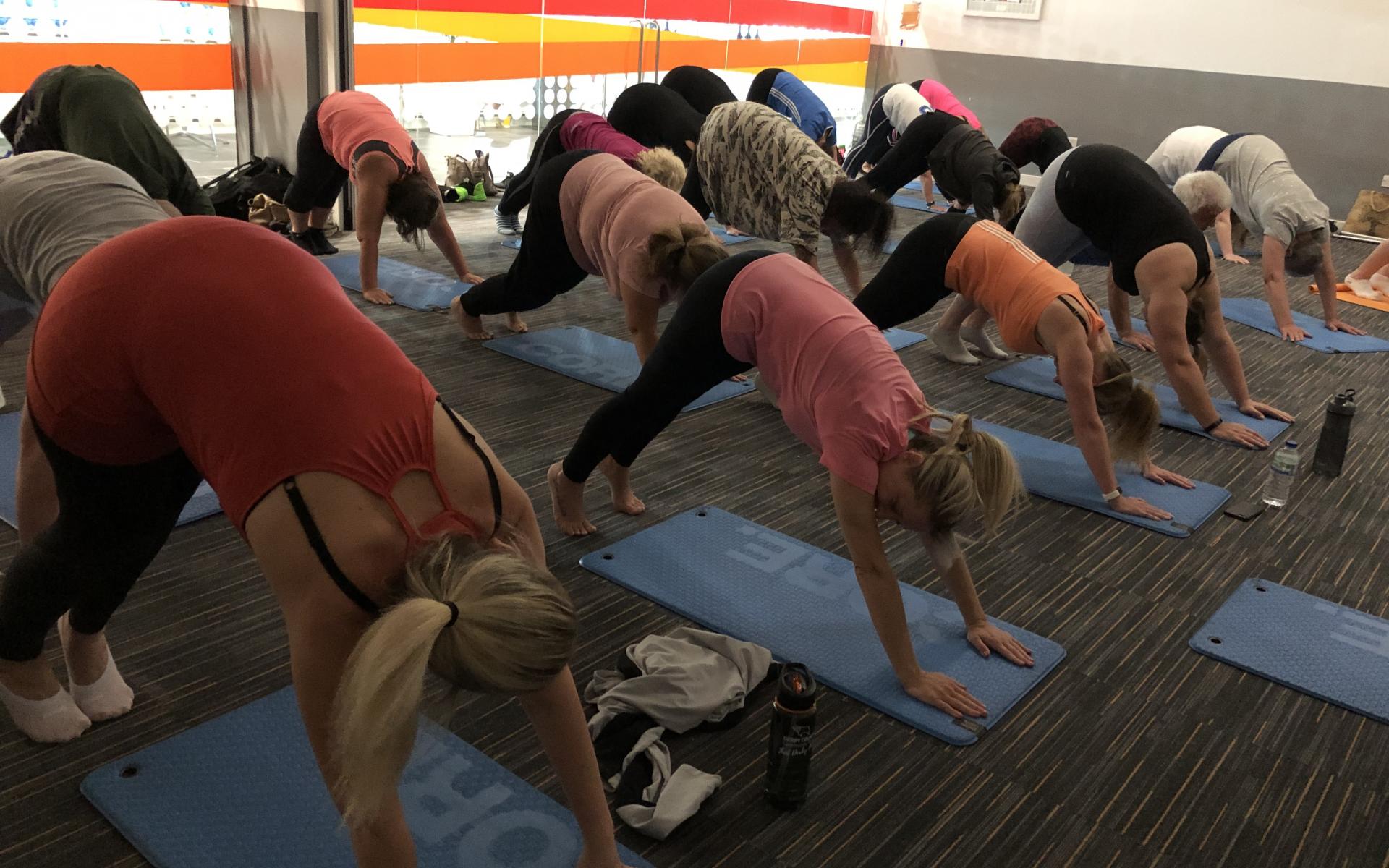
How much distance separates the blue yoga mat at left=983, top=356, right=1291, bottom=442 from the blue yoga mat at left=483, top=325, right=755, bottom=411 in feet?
3.76

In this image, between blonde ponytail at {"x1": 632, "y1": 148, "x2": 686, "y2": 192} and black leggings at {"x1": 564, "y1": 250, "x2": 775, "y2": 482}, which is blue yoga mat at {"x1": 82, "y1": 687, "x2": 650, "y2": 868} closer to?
black leggings at {"x1": 564, "y1": 250, "x2": 775, "y2": 482}

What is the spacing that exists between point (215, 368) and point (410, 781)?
0.93 metres

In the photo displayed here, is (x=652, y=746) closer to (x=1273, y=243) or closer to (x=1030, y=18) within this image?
(x=1273, y=243)

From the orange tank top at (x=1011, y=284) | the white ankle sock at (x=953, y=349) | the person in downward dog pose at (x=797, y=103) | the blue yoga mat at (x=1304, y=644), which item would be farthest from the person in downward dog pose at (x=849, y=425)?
the person in downward dog pose at (x=797, y=103)

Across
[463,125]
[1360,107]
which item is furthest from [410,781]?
[1360,107]

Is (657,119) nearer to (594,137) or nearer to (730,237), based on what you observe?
(594,137)

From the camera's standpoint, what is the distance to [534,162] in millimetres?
4855

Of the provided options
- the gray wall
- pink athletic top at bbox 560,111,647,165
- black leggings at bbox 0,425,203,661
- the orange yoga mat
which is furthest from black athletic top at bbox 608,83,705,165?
the gray wall

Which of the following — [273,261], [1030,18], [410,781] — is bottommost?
[410,781]

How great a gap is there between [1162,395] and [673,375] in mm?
2614

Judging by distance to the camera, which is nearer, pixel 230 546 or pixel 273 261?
pixel 273 261

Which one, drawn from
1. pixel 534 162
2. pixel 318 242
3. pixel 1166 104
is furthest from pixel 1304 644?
pixel 1166 104

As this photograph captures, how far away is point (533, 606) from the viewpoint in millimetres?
1060

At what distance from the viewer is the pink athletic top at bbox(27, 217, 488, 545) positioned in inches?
45.1
